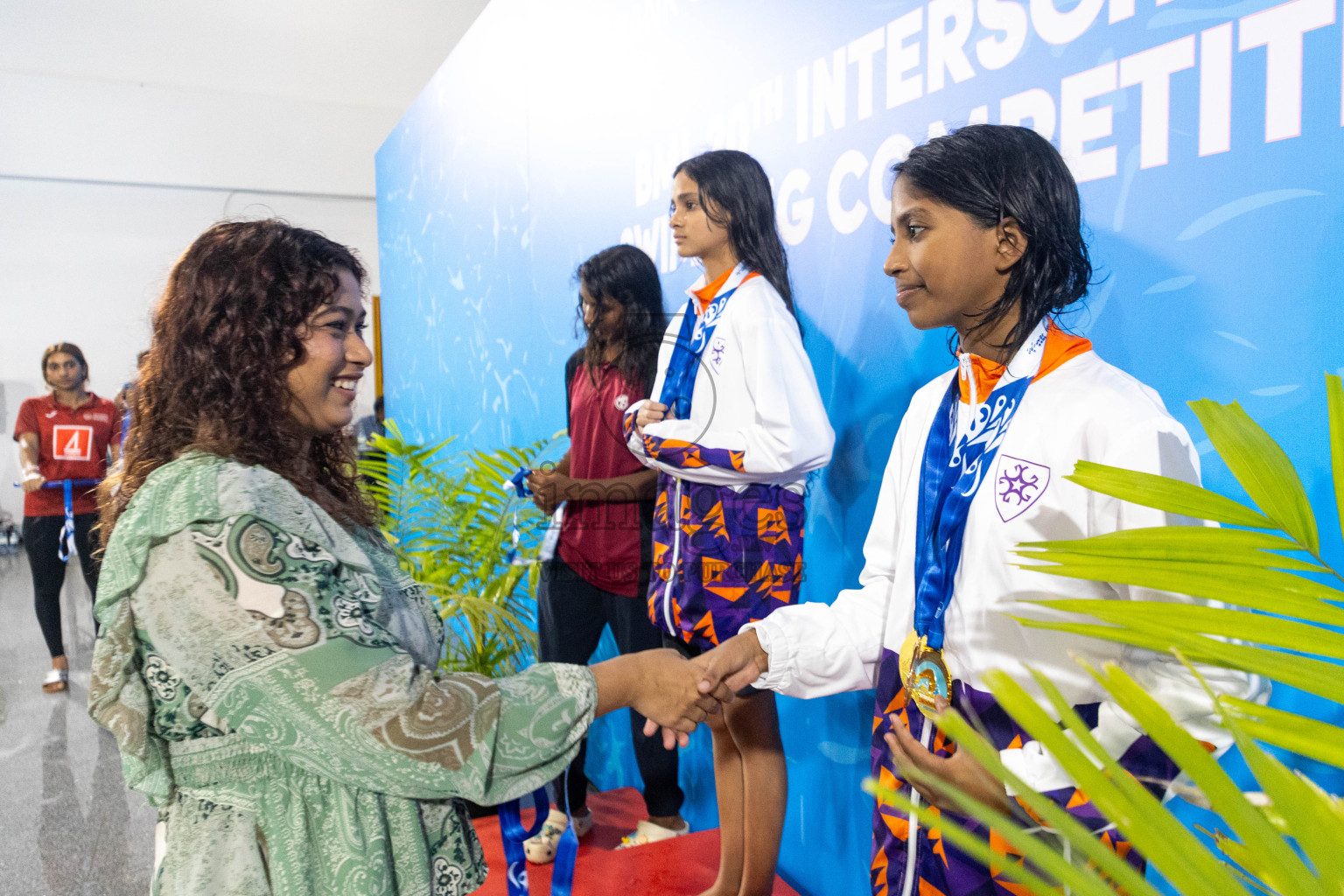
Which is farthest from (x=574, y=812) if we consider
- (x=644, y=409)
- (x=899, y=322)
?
(x=899, y=322)

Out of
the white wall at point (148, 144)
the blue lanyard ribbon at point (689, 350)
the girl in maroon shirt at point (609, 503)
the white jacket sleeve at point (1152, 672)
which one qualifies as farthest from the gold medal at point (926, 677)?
the white wall at point (148, 144)

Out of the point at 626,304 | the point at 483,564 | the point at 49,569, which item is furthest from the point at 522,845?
the point at 49,569

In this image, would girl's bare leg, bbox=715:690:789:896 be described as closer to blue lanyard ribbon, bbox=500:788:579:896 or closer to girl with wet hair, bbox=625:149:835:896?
girl with wet hair, bbox=625:149:835:896

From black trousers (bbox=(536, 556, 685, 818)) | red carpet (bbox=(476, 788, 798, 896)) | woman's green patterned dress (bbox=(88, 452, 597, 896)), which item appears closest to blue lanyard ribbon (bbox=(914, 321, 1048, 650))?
woman's green patterned dress (bbox=(88, 452, 597, 896))

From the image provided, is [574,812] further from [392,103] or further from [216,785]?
[392,103]

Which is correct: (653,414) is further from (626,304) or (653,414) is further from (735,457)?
(626,304)

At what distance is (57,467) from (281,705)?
4.86 meters

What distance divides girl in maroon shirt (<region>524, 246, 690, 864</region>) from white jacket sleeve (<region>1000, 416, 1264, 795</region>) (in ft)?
5.23

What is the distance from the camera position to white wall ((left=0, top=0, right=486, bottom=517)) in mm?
8320

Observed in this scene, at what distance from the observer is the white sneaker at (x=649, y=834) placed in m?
2.63

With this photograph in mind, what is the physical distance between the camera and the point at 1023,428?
107 centimetres

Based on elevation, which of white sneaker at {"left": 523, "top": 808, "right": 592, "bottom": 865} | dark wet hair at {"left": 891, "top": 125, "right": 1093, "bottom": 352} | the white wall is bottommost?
white sneaker at {"left": 523, "top": 808, "right": 592, "bottom": 865}

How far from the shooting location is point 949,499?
113cm

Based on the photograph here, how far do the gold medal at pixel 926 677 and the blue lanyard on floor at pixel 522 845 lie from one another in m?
0.48
